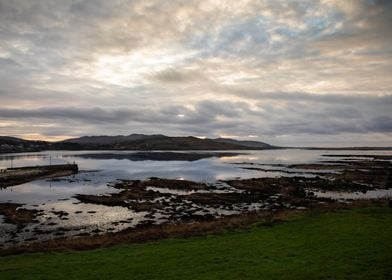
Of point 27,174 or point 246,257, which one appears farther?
point 27,174

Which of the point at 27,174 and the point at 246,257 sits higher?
the point at 246,257

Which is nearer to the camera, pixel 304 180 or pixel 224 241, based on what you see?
pixel 224 241

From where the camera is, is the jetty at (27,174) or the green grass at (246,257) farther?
the jetty at (27,174)

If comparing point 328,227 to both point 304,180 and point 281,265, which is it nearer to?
point 281,265

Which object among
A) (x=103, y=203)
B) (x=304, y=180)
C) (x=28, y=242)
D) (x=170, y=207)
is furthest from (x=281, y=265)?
(x=304, y=180)

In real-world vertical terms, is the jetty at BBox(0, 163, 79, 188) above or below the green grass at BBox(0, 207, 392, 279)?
below

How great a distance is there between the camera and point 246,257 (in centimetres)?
2009

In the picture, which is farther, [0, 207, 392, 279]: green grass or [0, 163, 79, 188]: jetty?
[0, 163, 79, 188]: jetty

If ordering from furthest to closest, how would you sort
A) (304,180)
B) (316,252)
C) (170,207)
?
(304,180)
(170,207)
(316,252)

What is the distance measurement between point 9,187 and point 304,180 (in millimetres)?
69436

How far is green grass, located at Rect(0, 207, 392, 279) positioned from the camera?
1706 cm

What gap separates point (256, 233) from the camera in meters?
26.7

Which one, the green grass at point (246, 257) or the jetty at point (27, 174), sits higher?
the green grass at point (246, 257)

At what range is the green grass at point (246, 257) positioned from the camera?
17062mm
